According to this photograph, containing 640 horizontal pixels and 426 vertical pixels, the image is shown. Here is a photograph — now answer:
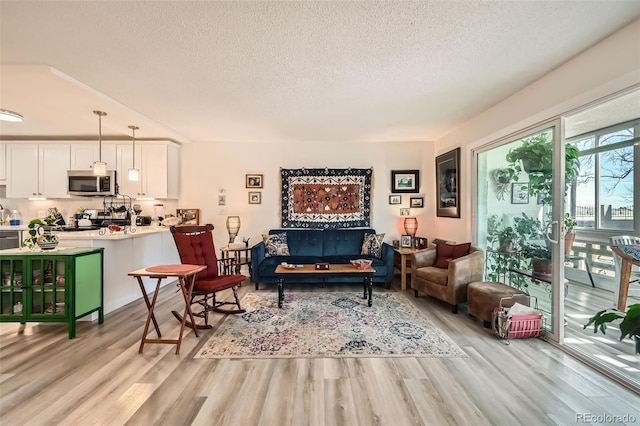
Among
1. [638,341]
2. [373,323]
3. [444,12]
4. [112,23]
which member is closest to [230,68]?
[112,23]

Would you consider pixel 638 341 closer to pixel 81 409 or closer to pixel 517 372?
pixel 517 372

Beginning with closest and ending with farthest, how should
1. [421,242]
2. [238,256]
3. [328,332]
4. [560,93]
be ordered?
1. [560,93]
2. [328,332]
3. [238,256]
4. [421,242]

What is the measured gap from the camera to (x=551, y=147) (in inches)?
104

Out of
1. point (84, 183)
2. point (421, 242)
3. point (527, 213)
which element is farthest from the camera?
point (421, 242)

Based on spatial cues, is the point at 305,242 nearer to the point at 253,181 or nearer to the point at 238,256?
the point at 238,256

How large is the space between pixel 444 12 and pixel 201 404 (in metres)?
3.04

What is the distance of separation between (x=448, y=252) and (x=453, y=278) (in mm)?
649

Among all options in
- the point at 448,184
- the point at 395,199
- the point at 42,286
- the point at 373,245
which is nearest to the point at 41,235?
the point at 42,286

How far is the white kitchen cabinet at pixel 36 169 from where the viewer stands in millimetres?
4777

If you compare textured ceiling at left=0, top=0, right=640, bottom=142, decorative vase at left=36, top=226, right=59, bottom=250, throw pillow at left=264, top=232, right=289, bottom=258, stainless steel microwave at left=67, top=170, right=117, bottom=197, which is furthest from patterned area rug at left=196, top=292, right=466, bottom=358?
stainless steel microwave at left=67, top=170, right=117, bottom=197

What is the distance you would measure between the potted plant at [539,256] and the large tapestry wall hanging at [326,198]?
8.45ft

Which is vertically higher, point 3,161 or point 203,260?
point 3,161

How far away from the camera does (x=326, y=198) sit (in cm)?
509

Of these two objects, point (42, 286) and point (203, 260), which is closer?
point (42, 286)
